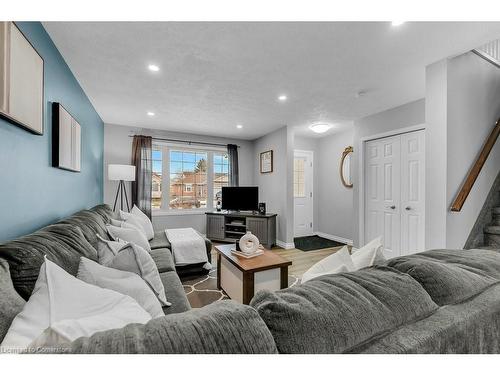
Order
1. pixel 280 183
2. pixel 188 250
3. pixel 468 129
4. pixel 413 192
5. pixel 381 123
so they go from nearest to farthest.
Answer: pixel 468 129, pixel 188 250, pixel 413 192, pixel 381 123, pixel 280 183

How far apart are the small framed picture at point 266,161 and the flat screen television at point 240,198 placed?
1.73 feet

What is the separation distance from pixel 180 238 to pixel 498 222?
11.7 ft

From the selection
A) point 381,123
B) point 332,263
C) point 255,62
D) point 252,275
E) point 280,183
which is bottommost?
point 252,275

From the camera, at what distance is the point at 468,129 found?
87.0 inches

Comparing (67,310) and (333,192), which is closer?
(67,310)

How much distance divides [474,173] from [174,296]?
281 centimetres

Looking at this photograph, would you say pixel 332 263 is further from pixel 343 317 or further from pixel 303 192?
pixel 303 192

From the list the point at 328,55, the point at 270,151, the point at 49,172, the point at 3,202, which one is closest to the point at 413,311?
the point at 3,202

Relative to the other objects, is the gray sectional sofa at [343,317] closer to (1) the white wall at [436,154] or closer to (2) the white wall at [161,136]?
(1) the white wall at [436,154]

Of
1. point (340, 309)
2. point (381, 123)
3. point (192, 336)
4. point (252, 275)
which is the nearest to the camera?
point (192, 336)

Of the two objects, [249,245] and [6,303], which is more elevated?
[6,303]

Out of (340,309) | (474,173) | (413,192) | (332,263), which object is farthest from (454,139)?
(340,309)

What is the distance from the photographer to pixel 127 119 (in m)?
3.91

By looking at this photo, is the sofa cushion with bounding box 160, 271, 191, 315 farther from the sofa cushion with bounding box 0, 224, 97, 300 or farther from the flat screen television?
the flat screen television
